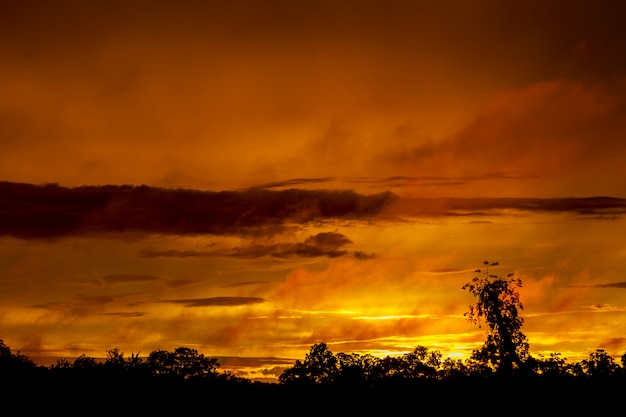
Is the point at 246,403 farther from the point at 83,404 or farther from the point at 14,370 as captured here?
the point at 14,370

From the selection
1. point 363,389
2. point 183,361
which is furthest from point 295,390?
point 183,361

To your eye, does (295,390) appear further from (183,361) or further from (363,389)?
(183,361)

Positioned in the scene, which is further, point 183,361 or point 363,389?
point 183,361

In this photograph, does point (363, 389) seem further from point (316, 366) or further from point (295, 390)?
point (316, 366)

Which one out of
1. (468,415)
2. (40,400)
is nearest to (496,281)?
(468,415)

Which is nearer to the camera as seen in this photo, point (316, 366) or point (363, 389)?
point (363, 389)

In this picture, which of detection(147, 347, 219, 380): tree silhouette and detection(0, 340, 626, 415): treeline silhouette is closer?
detection(0, 340, 626, 415): treeline silhouette

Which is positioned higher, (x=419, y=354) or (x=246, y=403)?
(x=419, y=354)

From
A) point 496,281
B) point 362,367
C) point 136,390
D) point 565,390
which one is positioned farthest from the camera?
point 362,367

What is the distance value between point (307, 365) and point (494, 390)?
50.4 metres

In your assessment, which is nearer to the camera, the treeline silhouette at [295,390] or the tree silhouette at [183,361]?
the treeline silhouette at [295,390]

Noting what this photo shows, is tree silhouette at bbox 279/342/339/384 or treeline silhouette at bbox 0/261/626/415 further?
tree silhouette at bbox 279/342/339/384

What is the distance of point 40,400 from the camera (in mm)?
61062

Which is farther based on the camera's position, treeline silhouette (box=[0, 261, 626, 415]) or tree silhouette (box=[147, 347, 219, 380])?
tree silhouette (box=[147, 347, 219, 380])
